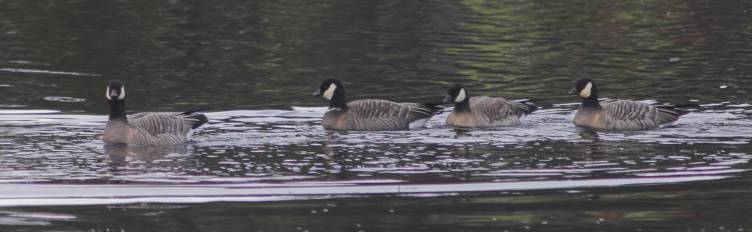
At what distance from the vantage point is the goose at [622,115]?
21031mm

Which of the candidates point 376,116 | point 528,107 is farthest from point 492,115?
point 376,116

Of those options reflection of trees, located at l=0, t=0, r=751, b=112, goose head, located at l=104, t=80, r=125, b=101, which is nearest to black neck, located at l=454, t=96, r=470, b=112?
reflection of trees, located at l=0, t=0, r=751, b=112

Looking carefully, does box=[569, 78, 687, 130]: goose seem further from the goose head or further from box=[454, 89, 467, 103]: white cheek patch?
the goose head

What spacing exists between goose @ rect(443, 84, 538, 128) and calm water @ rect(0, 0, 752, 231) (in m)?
0.23

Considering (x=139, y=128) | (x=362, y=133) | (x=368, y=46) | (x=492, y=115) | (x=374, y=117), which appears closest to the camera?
(x=139, y=128)

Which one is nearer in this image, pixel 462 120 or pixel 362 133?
pixel 362 133

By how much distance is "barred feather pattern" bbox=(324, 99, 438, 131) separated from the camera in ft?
68.9

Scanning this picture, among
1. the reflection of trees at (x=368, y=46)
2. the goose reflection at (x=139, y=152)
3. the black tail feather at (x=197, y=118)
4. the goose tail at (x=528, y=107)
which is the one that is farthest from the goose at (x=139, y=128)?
the goose tail at (x=528, y=107)

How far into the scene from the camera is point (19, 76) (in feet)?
85.1

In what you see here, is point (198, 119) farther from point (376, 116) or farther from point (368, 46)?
point (368, 46)

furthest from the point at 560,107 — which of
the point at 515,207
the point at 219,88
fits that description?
the point at 515,207

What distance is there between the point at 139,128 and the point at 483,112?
15.2 ft

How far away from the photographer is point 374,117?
69.1 ft

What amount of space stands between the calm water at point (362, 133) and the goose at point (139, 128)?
29 centimetres
